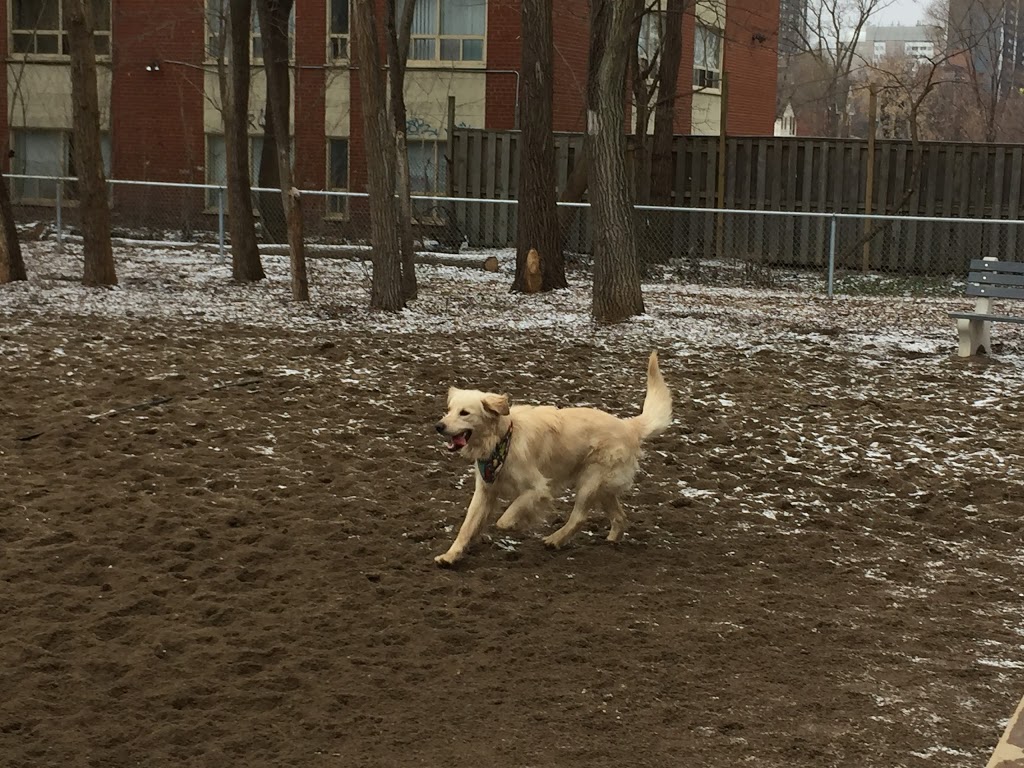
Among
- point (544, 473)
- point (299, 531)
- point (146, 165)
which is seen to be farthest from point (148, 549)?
point (146, 165)

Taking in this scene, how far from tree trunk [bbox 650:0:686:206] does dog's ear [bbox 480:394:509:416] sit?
15.3 m

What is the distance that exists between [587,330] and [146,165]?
62.8ft

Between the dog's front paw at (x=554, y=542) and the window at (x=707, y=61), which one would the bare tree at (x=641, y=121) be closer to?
the window at (x=707, y=61)

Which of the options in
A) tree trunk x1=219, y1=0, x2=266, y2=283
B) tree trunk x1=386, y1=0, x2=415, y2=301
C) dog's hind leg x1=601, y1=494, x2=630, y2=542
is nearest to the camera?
dog's hind leg x1=601, y1=494, x2=630, y2=542

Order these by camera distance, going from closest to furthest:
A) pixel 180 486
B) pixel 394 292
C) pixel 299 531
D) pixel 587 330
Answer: pixel 299 531 < pixel 180 486 < pixel 587 330 < pixel 394 292

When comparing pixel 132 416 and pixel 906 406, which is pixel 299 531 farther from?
pixel 906 406

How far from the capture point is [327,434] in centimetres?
834

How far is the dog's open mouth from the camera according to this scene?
5.68 m

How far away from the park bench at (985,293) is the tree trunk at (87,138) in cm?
1011

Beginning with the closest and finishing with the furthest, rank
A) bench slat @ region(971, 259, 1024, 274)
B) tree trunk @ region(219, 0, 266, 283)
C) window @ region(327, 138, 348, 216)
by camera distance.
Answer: bench slat @ region(971, 259, 1024, 274) → tree trunk @ region(219, 0, 266, 283) → window @ region(327, 138, 348, 216)

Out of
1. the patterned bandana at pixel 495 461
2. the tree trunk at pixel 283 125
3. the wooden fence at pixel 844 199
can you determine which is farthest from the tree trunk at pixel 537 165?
the patterned bandana at pixel 495 461

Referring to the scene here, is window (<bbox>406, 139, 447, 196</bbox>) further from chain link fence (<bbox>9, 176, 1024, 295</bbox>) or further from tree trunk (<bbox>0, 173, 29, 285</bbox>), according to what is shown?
tree trunk (<bbox>0, 173, 29, 285</bbox>)

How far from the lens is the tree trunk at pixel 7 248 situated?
1588cm

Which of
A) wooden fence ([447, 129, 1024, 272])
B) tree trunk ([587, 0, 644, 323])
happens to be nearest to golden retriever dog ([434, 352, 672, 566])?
tree trunk ([587, 0, 644, 323])
